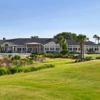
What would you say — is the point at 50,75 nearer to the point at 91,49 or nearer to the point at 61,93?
the point at 61,93

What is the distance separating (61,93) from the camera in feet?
58.1

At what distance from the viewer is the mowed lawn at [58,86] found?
54.1ft

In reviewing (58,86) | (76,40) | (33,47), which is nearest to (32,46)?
(33,47)

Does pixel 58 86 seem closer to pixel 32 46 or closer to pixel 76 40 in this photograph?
pixel 76 40

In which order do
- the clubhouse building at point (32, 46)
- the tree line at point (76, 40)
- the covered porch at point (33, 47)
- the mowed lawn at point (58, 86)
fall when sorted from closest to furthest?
the mowed lawn at point (58, 86)
the tree line at point (76, 40)
the covered porch at point (33, 47)
the clubhouse building at point (32, 46)

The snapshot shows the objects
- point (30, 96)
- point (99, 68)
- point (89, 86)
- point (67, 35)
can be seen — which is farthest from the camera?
point (67, 35)

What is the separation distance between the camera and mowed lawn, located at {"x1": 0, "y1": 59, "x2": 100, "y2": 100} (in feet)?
54.1

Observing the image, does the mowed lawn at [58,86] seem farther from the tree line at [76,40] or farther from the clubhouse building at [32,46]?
the clubhouse building at [32,46]

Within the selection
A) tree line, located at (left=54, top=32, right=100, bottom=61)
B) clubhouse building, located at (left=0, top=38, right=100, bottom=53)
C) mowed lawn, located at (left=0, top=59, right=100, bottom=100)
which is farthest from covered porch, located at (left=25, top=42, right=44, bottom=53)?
mowed lawn, located at (left=0, top=59, right=100, bottom=100)

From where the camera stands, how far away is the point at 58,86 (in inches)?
844

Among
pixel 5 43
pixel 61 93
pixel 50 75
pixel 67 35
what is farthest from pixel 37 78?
pixel 67 35

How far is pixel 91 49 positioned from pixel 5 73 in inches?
3610

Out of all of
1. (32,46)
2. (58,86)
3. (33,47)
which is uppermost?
(32,46)

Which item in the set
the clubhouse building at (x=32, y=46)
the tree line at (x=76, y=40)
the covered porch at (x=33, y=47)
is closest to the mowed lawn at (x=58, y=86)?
the tree line at (x=76, y=40)
